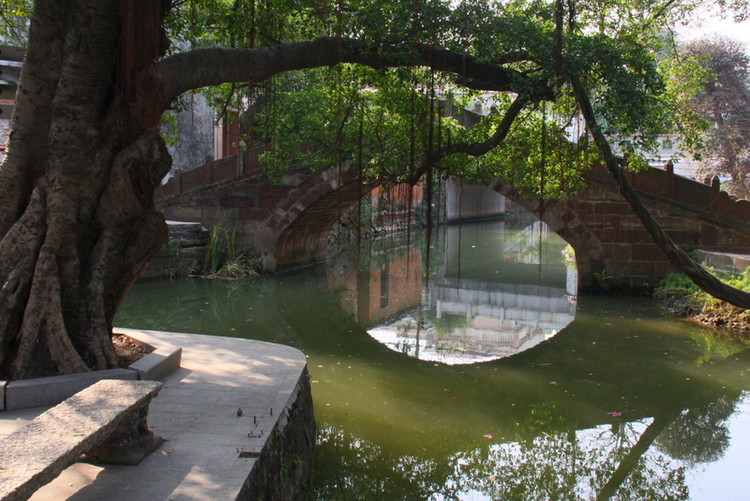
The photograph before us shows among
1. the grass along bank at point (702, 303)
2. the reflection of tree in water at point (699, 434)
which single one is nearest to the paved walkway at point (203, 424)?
the reflection of tree in water at point (699, 434)

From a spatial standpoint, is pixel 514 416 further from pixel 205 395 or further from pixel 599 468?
pixel 205 395

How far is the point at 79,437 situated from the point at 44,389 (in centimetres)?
148

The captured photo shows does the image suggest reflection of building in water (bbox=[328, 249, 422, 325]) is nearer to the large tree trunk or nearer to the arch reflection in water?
the arch reflection in water

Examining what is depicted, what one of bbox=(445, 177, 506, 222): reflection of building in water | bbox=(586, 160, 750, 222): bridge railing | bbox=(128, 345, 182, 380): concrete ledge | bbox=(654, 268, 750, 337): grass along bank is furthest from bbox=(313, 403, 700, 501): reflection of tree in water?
bbox=(445, 177, 506, 222): reflection of building in water

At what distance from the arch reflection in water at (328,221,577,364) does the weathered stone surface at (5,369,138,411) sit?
3032mm

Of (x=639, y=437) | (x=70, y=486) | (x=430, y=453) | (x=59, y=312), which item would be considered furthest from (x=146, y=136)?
(x=639, y=437)

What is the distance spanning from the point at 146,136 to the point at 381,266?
37.6ft

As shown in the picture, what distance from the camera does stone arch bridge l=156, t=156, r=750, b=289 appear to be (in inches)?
436

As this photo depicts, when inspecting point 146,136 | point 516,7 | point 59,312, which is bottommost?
point 59,312

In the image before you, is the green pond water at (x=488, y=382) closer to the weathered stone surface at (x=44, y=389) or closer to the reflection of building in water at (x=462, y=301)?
the reflection of building in water at (x=462, y=301)

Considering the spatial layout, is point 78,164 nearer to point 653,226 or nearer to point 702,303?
point 653,226

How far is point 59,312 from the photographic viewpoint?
3.95 meters

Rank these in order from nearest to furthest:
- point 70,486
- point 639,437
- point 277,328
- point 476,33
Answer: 1. point 70,486
2. point 639,437
3. point 476,33
4. point 277,328

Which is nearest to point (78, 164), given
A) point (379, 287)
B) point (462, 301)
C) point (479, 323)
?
point (479, 323)
